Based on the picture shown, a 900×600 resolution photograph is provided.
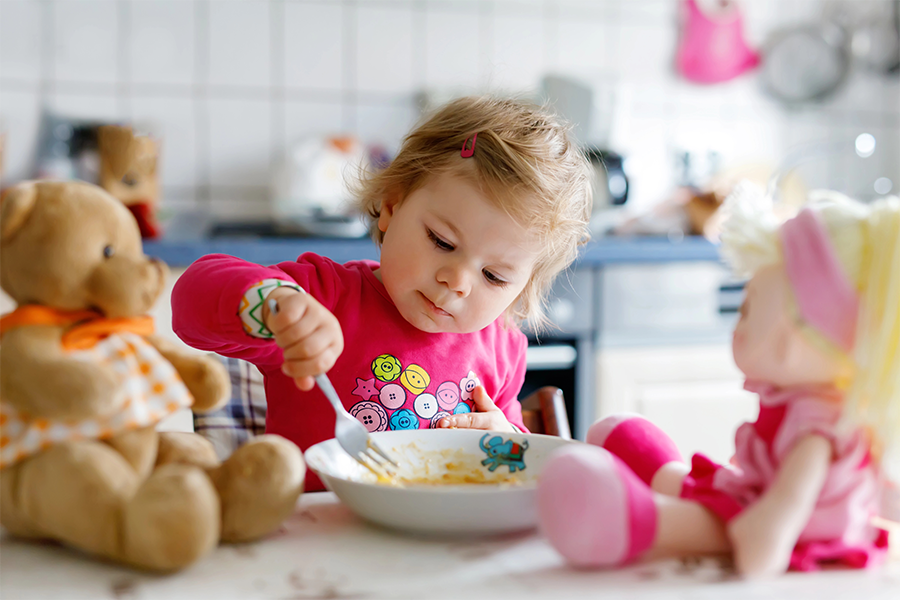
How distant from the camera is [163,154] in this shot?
7.26ft

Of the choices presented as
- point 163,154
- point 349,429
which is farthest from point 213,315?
point 163,154

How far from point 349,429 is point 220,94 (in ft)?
5.92

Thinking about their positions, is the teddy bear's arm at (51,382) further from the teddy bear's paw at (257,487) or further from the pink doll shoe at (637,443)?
the pink doll shoe at (637,443)

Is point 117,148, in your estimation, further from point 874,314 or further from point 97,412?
point 874,314

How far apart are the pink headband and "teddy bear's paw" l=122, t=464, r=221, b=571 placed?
0.39 meters

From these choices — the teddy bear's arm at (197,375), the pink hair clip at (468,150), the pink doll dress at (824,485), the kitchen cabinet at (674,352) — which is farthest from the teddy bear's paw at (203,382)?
the kitchen cabinet at (674,352)

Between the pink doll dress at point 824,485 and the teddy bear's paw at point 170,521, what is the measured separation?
1.05ft

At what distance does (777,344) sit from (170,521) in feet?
1.28

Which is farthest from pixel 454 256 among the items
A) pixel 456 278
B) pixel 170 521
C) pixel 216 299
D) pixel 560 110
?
pixel 560 110

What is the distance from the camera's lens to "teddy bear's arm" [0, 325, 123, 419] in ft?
1.56

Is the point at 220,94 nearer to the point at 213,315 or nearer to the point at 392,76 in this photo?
the point at 392,76

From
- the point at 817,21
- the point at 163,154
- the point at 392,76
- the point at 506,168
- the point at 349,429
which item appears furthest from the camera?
the point at 817,21

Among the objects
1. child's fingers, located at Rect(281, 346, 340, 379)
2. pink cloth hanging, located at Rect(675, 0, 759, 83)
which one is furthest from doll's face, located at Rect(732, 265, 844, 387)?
pink cloth hanging, located at Rect(675, 0, 759, 83)

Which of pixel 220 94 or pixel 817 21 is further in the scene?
pixel 817 21
